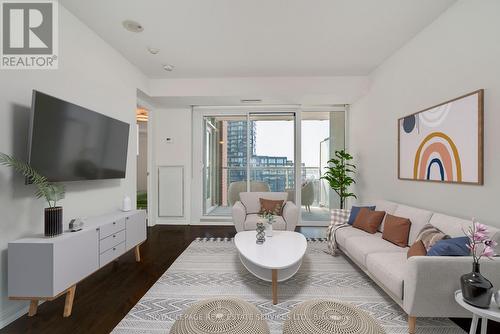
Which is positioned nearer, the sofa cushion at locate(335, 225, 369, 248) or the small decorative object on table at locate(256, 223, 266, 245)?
the small decorative object on table at locate(256, 223, 266, 245)

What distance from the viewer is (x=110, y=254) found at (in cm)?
250

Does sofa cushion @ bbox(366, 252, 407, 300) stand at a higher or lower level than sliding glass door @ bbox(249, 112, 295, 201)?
lower

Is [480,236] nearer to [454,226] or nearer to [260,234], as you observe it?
[454,226]

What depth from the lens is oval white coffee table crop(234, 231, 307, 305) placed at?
84.0 inches

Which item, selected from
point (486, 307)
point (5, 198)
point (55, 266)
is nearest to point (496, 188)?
point (486, 307)

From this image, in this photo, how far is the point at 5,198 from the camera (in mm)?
1897

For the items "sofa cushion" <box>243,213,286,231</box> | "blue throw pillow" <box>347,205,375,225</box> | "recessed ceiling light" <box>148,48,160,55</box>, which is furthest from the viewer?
"sofa cushion" <box>243,213,286,231</box>

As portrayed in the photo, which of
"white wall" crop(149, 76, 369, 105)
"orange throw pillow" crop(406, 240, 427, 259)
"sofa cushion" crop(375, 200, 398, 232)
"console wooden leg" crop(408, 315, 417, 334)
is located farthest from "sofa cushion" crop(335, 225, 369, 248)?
"white wall" crop(149, 76, 369, 105)

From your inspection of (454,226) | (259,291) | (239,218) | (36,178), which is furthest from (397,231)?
(36,178)

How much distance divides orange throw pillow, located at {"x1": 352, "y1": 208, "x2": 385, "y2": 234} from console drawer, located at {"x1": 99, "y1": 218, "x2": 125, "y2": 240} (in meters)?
3.07

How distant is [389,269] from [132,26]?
3703 millimetres

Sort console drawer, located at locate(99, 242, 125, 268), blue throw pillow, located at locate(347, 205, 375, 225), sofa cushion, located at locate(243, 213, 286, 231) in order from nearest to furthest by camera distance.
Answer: console drawer, located at locate(99, 242, 125, 268), blue throw pillow, located at locate(347, 205, 375, 225), sofa cushion, located at locate(243, 213, 286, 231)

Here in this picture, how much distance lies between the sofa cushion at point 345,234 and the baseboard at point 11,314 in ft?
10.9

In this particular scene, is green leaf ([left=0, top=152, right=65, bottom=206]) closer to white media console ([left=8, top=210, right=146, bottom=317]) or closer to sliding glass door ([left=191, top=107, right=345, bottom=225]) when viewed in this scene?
white media console ([left=8, top=210, right=146, bottom=317])
